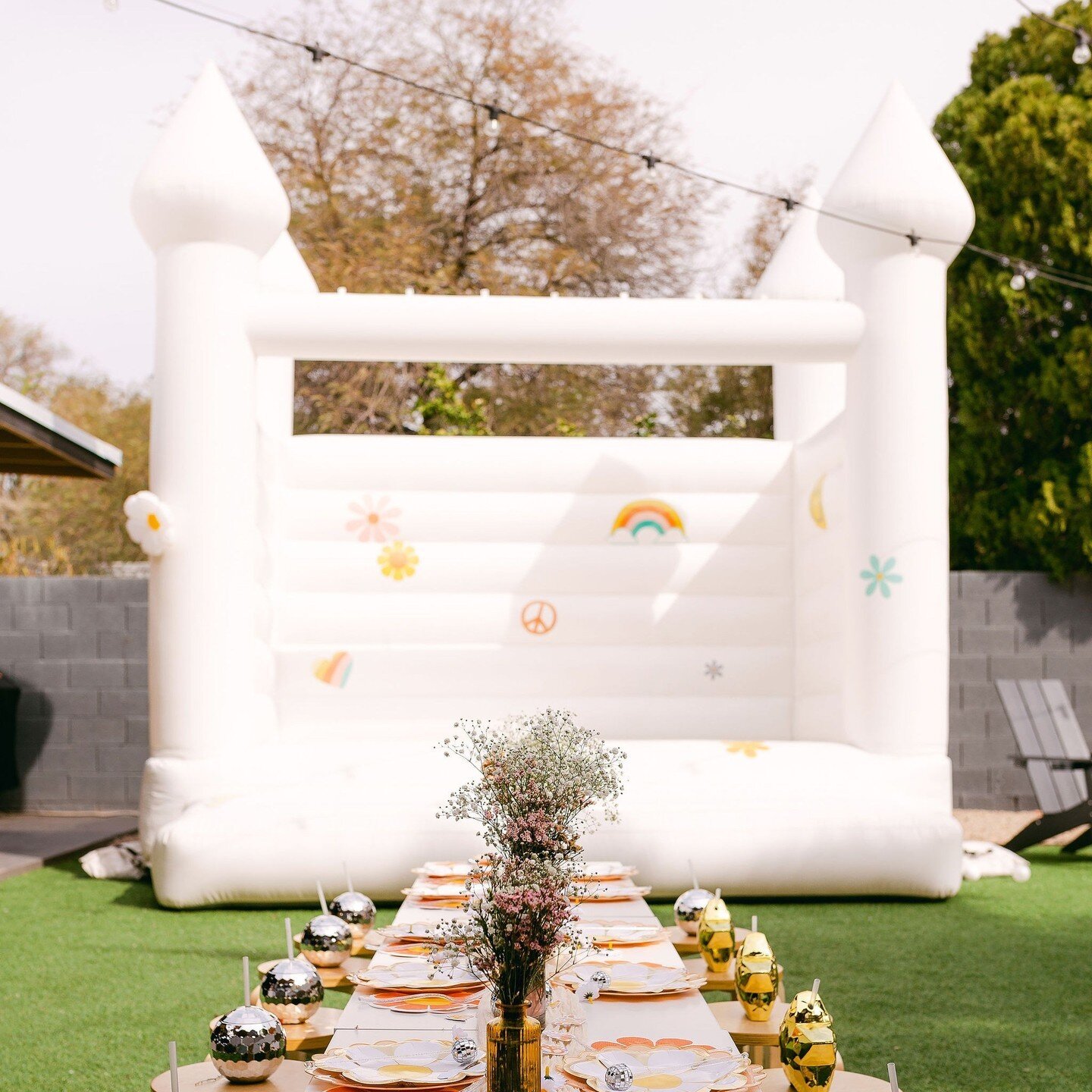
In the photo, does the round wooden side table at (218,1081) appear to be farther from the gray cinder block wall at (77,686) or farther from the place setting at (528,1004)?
the gray cinder block wall at (77,686)

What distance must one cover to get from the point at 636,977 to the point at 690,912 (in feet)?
2.48

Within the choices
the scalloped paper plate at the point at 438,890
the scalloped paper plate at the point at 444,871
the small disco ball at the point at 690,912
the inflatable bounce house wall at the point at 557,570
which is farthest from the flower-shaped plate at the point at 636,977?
the inflatable bounce house wall at the point at 557,570

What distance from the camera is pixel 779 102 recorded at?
15258 millimetres

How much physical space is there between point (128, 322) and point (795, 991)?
1541 cm

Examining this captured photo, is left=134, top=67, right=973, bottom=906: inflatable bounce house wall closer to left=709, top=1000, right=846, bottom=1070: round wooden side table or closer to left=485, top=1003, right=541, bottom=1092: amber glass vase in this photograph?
left=709, top=1000, right=846, bottom=1070: round wooden side table

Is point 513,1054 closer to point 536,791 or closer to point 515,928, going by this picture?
point 515,928

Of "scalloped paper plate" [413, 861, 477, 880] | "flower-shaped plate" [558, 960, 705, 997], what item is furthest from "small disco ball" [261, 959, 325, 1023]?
"scalloped paper plate" [413, 861, 477, 880]

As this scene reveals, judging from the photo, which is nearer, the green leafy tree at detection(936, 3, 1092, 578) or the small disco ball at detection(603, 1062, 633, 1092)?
the small disco ball at detection(603, 1062, 633, 1092)

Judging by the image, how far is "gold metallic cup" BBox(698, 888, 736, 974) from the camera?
2.65 metres

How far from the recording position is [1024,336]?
853cm

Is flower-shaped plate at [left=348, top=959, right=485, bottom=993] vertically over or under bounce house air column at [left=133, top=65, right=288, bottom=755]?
under

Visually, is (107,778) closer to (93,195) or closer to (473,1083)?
(473,1083)

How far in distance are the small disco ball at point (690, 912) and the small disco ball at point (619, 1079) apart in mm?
1303

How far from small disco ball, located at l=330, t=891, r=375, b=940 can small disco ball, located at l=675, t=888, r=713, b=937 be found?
72cm
